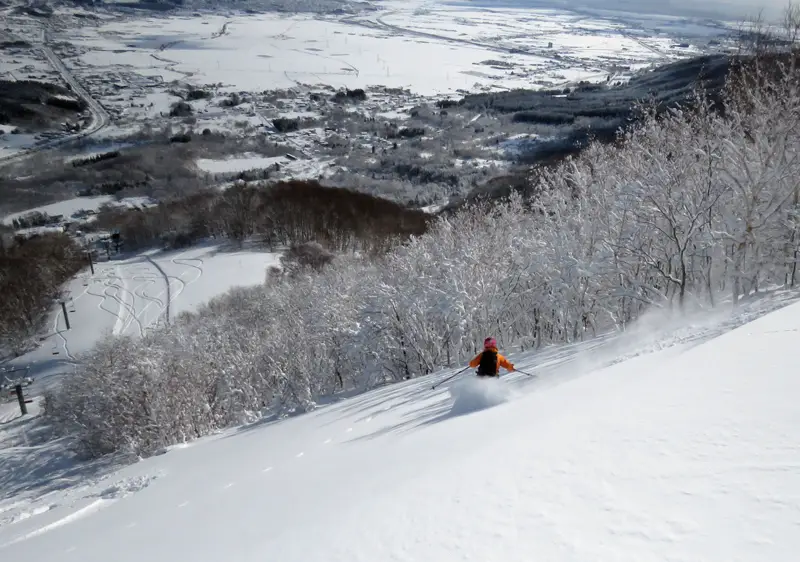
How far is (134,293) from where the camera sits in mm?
55094

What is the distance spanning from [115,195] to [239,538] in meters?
95.0

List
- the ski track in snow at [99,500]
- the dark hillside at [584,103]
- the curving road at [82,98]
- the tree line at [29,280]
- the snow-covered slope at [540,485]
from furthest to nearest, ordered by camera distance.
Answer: the curving road at [82,98] < the dark hillside at [584,103] < the tree line at [29,280] < the ski track in snow at [99,500] < the snow-covered slope at [540,485]

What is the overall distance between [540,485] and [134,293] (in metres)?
58.5

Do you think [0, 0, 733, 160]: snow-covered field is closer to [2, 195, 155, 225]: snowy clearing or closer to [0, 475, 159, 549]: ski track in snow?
[2, 195, 155, 225]: snowy clearing

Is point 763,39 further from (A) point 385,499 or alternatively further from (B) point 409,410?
(A) point 385,499

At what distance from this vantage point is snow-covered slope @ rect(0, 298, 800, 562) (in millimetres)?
3949

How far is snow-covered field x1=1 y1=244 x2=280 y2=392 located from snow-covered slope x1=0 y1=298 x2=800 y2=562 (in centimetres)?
3869

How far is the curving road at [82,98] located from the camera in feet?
344

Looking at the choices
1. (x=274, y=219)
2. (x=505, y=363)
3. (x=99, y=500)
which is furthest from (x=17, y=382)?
(x=505, y=363)

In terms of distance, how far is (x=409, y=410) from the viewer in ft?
39.7

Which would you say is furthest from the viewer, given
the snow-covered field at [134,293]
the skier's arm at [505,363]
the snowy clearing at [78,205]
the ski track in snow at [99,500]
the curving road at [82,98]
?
the curving road at [82,98]

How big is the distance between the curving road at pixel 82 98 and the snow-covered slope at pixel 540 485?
119 metres

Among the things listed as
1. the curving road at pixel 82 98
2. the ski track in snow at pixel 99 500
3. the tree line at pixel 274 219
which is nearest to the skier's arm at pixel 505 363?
the ski track in snow at pixel 99 500

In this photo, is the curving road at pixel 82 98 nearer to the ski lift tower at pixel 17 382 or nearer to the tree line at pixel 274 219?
the tree line at pixel 274 219
